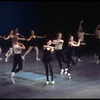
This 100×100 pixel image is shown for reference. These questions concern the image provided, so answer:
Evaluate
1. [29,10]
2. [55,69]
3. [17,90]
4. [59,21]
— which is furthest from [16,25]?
[17,90]

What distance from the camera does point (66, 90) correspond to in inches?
409

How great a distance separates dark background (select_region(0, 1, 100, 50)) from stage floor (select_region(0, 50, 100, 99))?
8.89m

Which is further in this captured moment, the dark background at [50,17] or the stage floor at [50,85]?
the dark background at [50,17]

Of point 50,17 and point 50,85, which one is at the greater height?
point 50,17

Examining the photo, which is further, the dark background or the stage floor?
the dark background

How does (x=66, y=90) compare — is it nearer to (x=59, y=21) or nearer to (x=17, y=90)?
(x=17, y=90)

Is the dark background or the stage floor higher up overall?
the dark background

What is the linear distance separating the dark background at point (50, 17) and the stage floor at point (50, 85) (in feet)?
29.2

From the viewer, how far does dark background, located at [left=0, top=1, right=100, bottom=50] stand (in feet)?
76.3

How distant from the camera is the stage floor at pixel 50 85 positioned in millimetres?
9789

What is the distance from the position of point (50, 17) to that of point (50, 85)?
15.1 metres

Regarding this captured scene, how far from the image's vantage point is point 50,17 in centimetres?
2552

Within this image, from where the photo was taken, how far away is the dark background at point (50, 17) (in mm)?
23250

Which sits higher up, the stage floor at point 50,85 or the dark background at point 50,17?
the dark background at point 50,17
